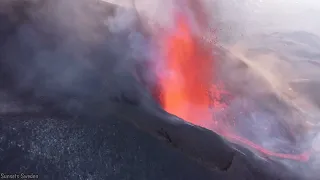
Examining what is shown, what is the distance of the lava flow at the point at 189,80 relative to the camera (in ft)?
23.1

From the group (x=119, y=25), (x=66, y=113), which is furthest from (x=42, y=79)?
(x=119, y=25)

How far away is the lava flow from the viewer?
23.1 ft

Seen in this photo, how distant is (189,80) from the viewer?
781 centimetres

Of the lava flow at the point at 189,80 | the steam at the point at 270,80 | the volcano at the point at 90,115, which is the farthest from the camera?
the steam at the point at 270,80

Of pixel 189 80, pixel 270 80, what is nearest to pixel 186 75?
pixel 189 80

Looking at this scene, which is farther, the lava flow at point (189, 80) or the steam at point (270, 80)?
the steam at point (270, 80)

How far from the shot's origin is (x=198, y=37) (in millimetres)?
8945

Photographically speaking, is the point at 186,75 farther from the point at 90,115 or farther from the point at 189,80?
the point at 90,115

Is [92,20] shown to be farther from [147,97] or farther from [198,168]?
[198,168]

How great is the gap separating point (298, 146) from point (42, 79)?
452 cm

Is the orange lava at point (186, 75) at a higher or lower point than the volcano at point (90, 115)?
higher

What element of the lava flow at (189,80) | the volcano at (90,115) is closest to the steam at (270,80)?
the lava flow at (189,80)

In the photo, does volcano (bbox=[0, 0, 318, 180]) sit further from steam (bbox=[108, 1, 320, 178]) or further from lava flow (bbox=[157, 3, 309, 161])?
steam (bbox=[108, 1, 320, 178])

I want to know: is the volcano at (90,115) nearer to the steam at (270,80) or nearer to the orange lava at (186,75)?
the orange lava at (186,75)
